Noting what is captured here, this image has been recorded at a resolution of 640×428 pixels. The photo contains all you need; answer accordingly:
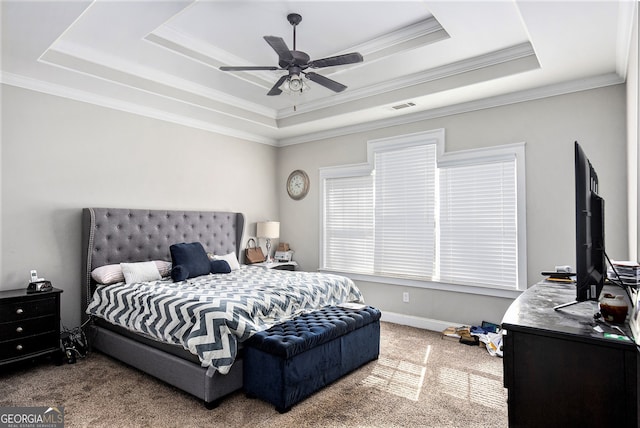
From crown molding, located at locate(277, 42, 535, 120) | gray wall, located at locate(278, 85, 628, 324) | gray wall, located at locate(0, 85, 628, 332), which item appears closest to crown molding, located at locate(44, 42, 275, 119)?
gray wall, located at locate(0, 85, 628, 332)

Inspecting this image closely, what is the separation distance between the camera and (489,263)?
13.1 feet

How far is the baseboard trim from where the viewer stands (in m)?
4.28

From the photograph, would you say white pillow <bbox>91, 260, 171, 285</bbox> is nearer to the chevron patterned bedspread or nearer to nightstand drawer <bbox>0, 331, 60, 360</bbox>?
the chevron patterned bedspread

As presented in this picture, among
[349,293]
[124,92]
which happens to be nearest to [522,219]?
[349,293]

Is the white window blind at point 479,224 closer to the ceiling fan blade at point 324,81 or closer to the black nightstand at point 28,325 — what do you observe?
the ceiling fan blade at point 324,81

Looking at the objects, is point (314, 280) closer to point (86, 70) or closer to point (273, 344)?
point (273, 344)

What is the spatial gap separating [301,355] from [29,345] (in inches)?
94.5

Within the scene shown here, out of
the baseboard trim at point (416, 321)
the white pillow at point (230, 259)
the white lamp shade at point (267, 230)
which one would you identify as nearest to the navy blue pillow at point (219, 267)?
the white pillow at point (230, 259)

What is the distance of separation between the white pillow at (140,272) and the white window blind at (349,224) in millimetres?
2450

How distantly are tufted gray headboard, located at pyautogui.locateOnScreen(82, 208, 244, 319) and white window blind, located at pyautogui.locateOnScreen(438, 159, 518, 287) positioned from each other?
9.20 feet

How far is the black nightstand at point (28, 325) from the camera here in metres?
3.00

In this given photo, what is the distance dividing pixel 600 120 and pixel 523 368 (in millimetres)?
3026

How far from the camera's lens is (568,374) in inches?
53.9

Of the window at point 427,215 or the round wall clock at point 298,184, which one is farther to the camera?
the round wall clock at point 298,184
